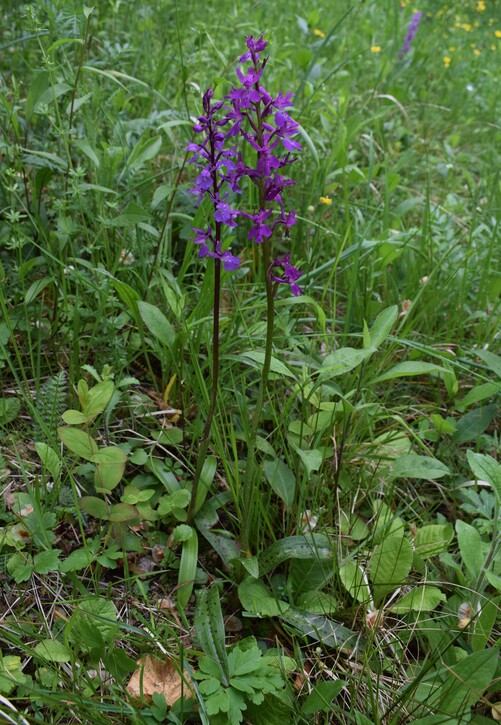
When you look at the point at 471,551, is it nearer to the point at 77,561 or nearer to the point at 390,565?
the point at 390,565

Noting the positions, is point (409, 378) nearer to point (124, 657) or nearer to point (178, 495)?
point (178, 495)

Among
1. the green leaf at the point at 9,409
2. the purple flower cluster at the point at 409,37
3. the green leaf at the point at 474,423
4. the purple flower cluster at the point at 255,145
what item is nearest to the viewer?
the purple flower cluster at the point at 255,145

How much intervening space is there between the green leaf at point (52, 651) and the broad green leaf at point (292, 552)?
48 cm

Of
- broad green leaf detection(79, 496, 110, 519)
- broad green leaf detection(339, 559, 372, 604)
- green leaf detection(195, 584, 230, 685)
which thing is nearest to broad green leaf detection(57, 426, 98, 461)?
broad green leaf detection(79, 496, 110, 519)

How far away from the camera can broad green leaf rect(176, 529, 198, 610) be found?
1562 millimetres

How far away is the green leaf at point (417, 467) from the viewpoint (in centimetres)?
169

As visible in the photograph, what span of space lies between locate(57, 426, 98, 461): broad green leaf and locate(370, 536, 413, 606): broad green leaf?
767mm

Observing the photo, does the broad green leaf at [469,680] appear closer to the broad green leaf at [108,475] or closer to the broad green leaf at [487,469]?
the broad green leaf at [487,469]

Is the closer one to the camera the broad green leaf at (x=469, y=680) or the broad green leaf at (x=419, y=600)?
the broad green leaf at (x=469, y=680)

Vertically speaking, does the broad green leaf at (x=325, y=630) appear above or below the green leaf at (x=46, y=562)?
below

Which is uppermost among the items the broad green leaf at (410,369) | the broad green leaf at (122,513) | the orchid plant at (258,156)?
the orchid plant at (258,156)

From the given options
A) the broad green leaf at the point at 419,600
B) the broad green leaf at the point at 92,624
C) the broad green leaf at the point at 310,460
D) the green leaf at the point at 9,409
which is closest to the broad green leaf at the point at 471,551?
the broad green leaf at the point at 419,600

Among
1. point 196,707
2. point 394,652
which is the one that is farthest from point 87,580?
point 394,652

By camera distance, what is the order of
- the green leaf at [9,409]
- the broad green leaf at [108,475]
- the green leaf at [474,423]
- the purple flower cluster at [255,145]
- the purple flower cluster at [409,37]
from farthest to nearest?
the purple flower cluster at [409,37] → the green leaf at [474,423] → the green leaf at [9,409] → the broad green leaf at [108,475] → the purple flower cluster at [255,145]
